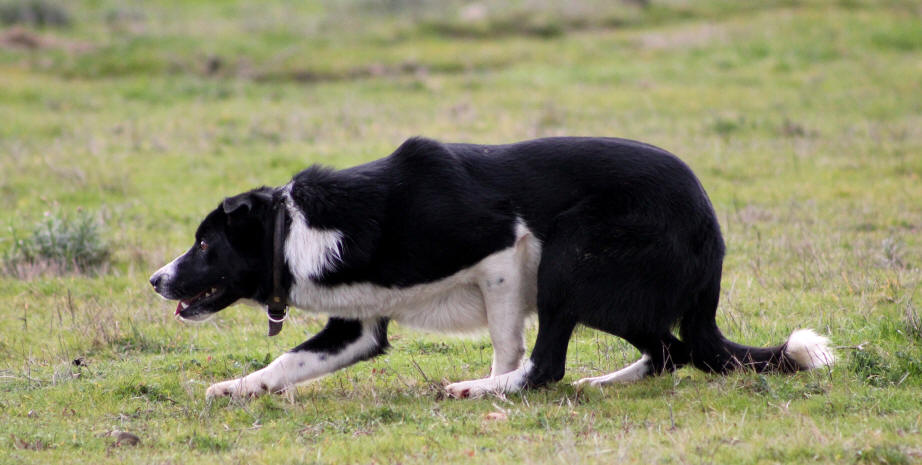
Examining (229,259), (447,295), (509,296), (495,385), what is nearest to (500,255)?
(509,296)

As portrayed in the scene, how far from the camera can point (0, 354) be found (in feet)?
22.8

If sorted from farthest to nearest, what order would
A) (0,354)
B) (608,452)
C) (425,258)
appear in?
(0,354), (425,258), (608,452)

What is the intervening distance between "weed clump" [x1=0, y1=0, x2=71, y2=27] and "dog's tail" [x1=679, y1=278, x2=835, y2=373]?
957 inches

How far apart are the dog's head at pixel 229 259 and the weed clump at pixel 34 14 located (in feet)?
75.0

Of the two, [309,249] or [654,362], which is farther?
[654,362]

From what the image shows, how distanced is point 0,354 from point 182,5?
28.2 metres

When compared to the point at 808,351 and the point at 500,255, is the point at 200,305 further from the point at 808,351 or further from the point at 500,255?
the point at 808,351

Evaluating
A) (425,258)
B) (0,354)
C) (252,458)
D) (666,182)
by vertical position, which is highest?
(666,182)

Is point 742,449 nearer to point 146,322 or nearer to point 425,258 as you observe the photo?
point 425,258

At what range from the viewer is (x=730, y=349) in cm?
572

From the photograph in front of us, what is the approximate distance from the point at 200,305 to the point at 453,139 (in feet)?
28.5

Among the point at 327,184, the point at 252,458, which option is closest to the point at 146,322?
the point at 327,184

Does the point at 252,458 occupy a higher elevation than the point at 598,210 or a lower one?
lower

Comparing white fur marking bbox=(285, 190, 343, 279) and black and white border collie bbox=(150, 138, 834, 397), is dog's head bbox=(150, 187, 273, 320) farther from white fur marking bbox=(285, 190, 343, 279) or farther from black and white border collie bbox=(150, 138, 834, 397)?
white fur marking bbox=(285, 190, 343, 279)
